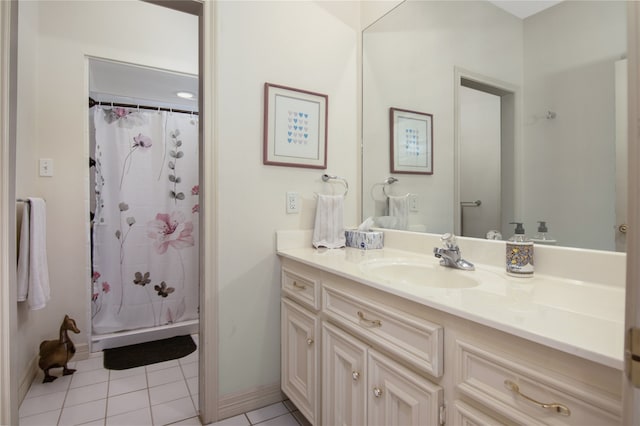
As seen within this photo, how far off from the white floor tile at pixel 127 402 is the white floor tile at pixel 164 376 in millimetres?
106

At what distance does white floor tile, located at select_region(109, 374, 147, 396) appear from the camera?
5.91 feet

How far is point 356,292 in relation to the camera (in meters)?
1.12

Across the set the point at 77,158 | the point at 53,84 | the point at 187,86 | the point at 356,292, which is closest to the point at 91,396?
the point at 77,158

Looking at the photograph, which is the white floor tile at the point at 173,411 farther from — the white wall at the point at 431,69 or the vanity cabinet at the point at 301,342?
the white wall at the point at 431,69

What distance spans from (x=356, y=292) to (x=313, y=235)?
674 millimetres

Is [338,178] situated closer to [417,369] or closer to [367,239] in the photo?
[367,239]

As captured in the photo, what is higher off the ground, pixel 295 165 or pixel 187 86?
pixel 187 86

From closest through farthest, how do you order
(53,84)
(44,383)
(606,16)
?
(606,16) < (44,383) < (53,84)

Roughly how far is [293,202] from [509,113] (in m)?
1.08

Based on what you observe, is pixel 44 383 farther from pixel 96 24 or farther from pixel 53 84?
pixel 96 24

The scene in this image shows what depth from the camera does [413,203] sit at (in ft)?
5.63

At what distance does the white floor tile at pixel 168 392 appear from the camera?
1.73 meters

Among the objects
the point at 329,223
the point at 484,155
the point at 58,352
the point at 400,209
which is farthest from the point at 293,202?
the point at 58,352

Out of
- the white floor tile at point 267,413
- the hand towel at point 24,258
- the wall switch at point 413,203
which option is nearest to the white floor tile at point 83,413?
the hand towel at point 24,258
